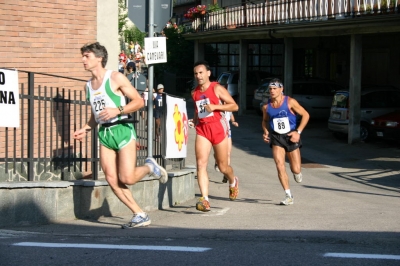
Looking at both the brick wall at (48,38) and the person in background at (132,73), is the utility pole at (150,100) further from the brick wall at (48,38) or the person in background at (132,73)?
the person in background at (132,73)

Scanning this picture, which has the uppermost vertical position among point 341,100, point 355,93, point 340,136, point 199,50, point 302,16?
point 302,16

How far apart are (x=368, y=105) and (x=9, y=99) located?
1639 cm

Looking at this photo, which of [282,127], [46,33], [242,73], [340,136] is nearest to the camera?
[282,127]

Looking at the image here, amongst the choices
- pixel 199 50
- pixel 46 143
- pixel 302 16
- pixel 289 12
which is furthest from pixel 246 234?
pixel 199 50

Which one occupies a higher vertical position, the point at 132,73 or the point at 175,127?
the point at 132,73

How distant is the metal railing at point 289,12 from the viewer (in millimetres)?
22000

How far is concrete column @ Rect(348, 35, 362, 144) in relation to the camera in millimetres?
23344

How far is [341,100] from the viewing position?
23844 mm

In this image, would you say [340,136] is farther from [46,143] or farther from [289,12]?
[46,143]

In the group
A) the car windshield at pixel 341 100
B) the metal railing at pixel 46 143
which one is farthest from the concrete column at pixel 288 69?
the metal railing at pixel 46 143

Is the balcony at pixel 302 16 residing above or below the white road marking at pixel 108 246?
above

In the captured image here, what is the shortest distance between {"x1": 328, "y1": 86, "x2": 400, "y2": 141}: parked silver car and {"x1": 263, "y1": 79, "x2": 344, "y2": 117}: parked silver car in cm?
425

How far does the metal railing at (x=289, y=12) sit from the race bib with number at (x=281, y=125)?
34.9 feet

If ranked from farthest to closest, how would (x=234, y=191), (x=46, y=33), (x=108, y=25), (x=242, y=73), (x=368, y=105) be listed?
(x=242, y=73), (x=368, y=105), (x=108, y=25), (x=46, y=33), (x=234, y=191)
